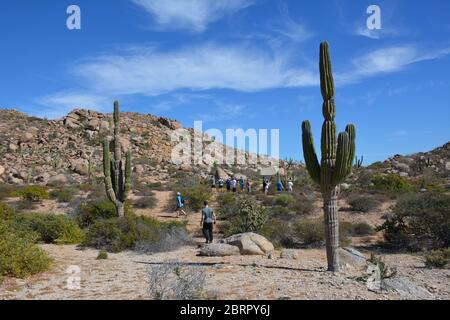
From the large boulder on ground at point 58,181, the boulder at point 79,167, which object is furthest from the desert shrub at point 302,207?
the boulder at point 79,167

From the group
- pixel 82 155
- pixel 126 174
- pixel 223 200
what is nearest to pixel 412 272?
pixel 126 174

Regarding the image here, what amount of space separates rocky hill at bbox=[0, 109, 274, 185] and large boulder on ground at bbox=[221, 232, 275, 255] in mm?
24493

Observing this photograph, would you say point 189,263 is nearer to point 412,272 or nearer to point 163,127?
point 412,272

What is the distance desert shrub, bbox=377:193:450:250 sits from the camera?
40.9ft

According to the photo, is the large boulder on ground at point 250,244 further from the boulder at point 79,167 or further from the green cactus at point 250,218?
the boulder at point 79,167

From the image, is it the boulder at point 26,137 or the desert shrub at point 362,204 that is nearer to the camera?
the desert shrub at point 362,204

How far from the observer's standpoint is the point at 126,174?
612 inches

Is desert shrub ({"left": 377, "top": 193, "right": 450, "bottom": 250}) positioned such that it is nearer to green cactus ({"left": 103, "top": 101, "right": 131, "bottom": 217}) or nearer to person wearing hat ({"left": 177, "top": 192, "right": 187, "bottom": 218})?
person wearing hat ({"left": 177, "top": 192, "right": 187, "bottom": 218})

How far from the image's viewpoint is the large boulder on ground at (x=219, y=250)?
10.8 m

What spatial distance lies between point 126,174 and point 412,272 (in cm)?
1038

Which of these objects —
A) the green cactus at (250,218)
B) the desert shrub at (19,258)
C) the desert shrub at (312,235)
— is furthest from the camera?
the green cactus at (250,218)

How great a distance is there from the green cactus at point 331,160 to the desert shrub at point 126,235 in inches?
211

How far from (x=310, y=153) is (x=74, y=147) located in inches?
1556

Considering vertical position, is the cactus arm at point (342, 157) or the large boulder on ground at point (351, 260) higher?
the cactus arm at point (342, 157)
